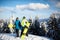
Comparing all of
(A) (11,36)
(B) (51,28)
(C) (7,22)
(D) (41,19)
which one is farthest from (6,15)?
(B) (51,28)

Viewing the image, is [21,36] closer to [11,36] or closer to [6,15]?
[11,36]

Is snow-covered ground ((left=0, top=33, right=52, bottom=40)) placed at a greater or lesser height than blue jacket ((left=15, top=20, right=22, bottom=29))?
lesser

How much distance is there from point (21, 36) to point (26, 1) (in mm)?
478

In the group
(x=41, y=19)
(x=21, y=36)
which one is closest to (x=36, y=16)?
(x=41, y=19)

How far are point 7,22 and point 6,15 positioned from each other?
98 mm

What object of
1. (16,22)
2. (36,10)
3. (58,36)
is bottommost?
(58,36)

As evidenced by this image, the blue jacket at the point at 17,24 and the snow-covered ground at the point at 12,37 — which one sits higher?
the blue jacket at the point at 17,24

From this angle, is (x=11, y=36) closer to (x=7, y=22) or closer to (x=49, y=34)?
(x=7, y=22)

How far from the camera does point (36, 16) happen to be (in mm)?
2084

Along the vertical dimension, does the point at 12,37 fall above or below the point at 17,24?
below

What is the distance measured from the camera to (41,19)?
6.81ft

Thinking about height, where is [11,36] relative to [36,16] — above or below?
below

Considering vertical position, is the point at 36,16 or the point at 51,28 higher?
the point at 36,16

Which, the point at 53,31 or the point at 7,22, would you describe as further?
the point at 7,22
